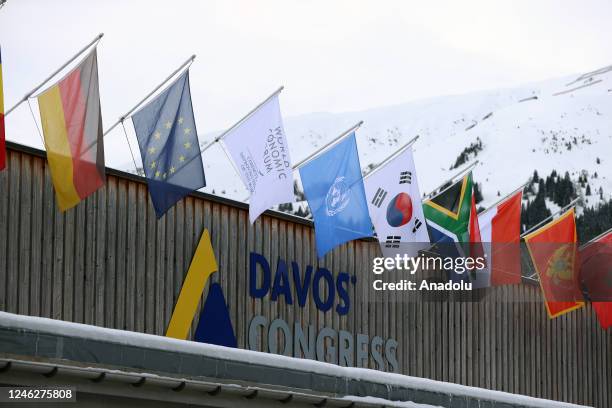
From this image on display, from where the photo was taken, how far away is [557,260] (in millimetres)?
24172

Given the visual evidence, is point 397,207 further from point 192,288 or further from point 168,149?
point 168,149

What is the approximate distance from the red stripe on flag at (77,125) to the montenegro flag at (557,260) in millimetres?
10027

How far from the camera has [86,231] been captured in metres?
17.4

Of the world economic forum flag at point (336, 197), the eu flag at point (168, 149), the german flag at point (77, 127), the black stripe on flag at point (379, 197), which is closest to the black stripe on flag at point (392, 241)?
the black stripe on flag at point (379, 197)

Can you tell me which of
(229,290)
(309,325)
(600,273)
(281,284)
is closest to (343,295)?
(309,325)

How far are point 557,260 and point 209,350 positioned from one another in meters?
13.2

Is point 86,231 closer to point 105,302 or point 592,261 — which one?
point 105,302

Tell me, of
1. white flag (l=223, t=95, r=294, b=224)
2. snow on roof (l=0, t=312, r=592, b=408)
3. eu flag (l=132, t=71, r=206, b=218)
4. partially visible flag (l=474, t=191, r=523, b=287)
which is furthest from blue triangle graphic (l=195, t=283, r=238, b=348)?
partially visible flag (l=474, t=191, r=523, b=287)

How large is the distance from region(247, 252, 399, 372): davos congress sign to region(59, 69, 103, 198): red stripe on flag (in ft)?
14.7

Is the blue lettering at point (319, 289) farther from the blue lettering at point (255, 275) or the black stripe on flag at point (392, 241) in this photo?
the black stripe on flag at point (392, 241)

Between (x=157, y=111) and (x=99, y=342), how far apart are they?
21.0ft

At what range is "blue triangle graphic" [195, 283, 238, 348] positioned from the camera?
754 inches

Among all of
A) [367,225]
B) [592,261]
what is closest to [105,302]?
[367,225]

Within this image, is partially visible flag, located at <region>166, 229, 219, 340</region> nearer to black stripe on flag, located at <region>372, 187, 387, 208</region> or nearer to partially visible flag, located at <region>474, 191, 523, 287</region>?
black stripe on flag, located at <region>372, 187, 387, 208</region>
